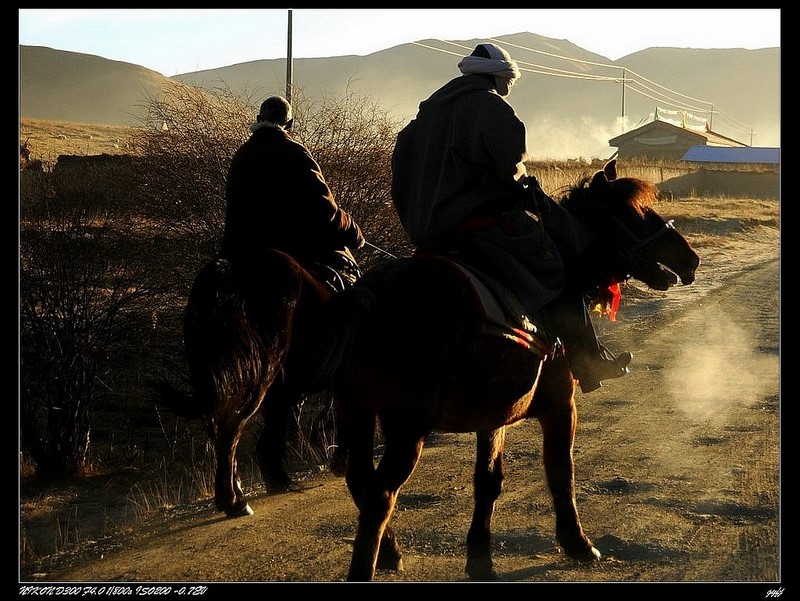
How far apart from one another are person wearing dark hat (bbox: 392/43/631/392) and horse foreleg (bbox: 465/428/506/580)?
633 millimetres

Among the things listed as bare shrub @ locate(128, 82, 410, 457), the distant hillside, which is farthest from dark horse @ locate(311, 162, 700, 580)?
the distant hillside

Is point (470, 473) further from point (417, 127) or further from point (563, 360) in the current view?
point (417, 127)

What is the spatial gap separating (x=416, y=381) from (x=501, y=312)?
1.92ft

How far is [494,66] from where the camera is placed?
5234 millimetres

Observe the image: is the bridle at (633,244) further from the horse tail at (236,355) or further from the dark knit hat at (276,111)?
the dark knit hat at (276,111)

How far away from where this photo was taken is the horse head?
573cm

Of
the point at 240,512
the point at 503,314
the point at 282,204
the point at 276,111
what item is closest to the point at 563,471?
the point at 503,314

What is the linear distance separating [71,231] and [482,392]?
567 centimetres

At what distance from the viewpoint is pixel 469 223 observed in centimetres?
520

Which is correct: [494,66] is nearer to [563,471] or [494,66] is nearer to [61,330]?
[563,471]

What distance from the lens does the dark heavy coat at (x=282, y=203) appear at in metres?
7.03

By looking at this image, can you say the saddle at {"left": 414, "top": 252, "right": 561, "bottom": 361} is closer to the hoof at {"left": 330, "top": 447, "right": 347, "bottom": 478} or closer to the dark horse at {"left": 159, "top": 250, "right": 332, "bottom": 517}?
the dark horse at {"left": 159, "top": 250, "right": 332, "bottom": 517}

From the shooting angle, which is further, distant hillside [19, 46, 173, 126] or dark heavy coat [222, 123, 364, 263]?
distant hillside [19, 46, 173, 126]
